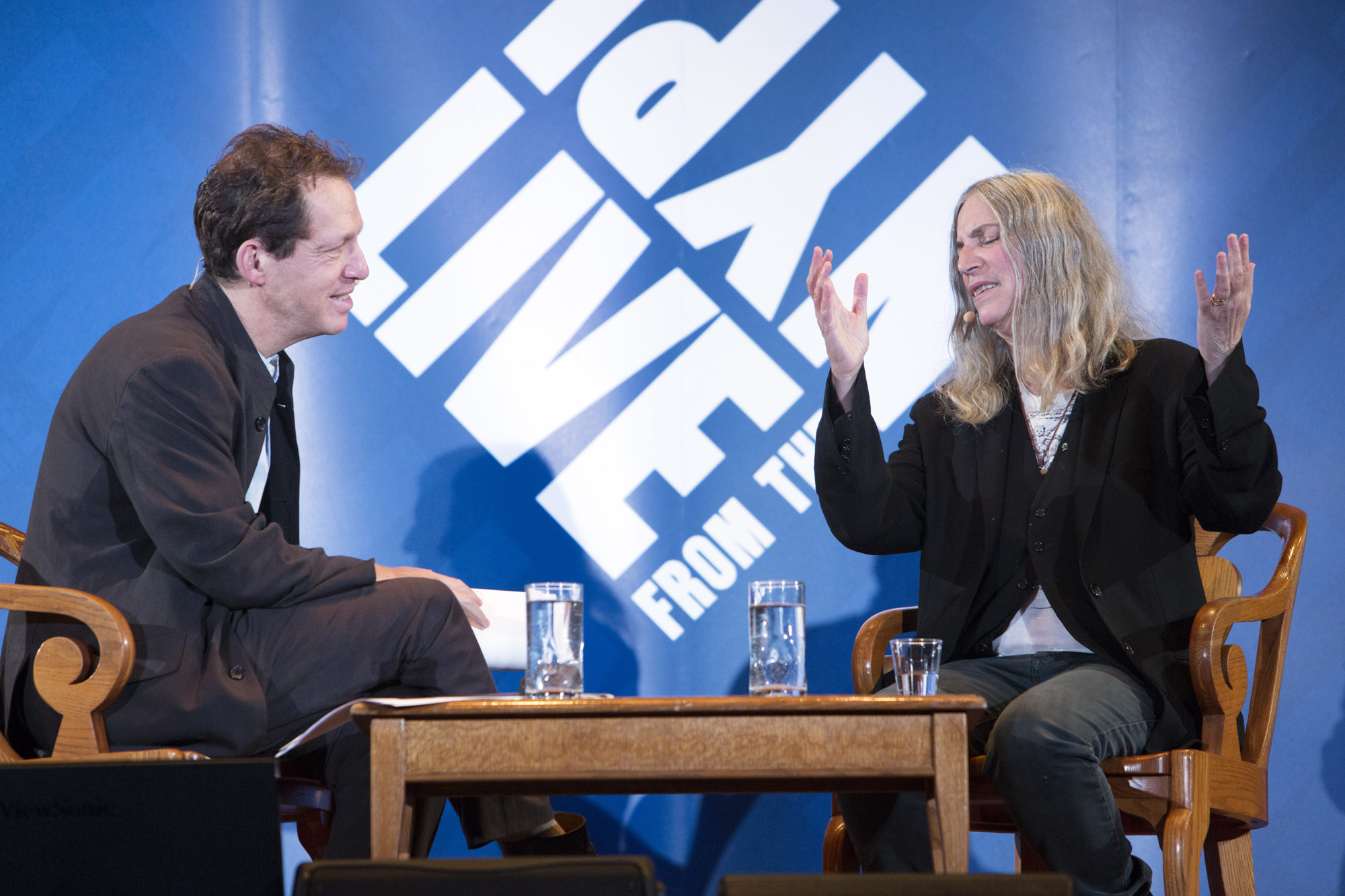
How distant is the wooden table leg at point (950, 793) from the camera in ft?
4.67

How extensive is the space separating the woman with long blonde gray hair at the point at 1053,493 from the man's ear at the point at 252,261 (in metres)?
0.98

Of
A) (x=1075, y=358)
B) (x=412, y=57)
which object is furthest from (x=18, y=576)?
(x=1075, y=358)

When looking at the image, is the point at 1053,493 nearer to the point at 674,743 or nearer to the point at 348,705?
the point at 674,743

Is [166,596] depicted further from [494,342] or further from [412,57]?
[412,57]

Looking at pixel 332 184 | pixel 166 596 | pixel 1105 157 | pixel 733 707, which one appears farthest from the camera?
pixel 1105 157

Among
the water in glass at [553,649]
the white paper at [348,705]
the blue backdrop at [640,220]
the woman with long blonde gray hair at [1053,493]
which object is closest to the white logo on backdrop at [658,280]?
the blue backdrop at [640,220]

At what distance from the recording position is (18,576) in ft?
6.43

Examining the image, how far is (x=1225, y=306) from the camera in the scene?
6.19ft

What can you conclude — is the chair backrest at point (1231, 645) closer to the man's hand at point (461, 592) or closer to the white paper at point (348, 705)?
the man's hand at point (461, 592)

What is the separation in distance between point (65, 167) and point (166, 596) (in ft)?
5.31

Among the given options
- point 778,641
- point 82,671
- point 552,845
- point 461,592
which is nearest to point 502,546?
point 461,592

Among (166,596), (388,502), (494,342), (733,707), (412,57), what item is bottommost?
(733,707)

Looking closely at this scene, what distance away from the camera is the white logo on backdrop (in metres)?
2.98

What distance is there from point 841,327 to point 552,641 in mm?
768
